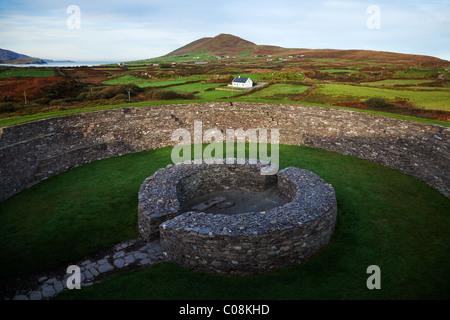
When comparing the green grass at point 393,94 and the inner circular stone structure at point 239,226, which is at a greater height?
the green grass at point 393,94

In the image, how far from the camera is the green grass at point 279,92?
2662 cm

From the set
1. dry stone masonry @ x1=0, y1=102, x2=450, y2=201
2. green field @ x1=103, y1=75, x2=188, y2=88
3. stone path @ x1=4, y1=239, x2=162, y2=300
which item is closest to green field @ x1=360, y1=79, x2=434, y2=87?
dry stone masonry @ x1=0, y1=102, x2=450, y2=201

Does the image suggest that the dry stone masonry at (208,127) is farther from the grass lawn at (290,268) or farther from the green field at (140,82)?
the green field at (140,82)

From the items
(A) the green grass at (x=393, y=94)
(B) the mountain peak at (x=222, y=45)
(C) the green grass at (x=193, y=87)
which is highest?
(B) the mountain peak at (x=222, y=45)

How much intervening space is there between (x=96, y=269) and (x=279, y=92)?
2420 centimetres

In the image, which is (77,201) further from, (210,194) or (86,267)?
(210,194)

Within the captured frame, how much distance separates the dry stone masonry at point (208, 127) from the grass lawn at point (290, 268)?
2.99 feet

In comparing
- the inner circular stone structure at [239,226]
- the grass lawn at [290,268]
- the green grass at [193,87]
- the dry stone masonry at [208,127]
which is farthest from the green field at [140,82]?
the inner circular stone structure at [239,226]

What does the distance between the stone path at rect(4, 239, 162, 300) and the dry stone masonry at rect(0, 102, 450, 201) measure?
7.56 m

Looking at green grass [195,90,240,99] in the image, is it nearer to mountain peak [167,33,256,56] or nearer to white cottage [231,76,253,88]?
white cottage [231,76,253,88]

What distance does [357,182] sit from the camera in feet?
48.8

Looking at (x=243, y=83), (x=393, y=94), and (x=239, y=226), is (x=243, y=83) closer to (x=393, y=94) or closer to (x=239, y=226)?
(x=393, y=94)

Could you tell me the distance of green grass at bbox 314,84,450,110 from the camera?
18622mm

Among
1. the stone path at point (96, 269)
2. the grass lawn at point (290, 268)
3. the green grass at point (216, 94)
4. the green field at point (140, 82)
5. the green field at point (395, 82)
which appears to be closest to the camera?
the grass lawn at point (290, 268)
